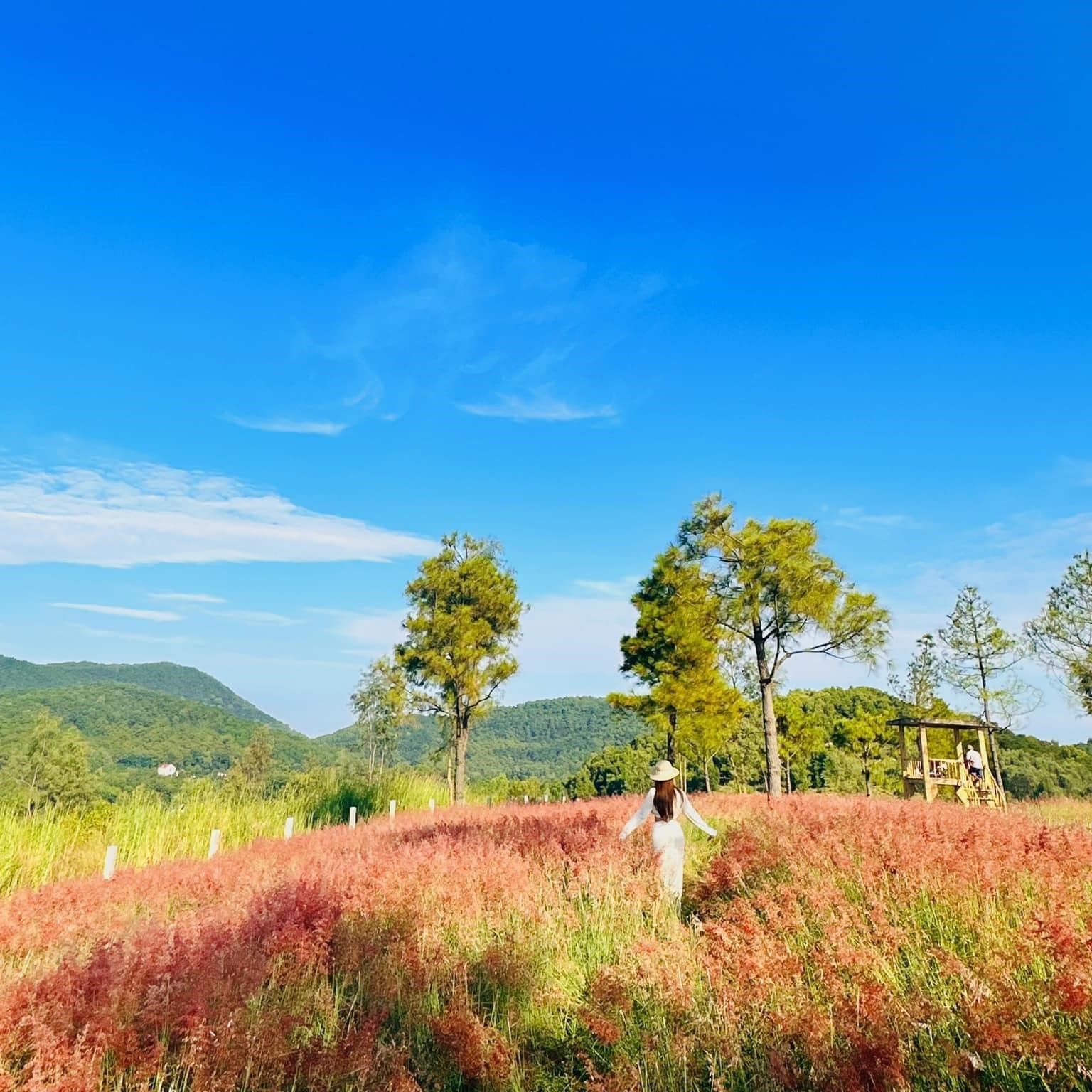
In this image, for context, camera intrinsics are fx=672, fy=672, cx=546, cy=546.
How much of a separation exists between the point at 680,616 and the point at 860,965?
775 inches

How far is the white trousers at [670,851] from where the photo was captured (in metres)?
6.91

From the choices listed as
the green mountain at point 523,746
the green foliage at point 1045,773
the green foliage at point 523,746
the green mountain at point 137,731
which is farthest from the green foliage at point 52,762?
the green mountain at point 523,746

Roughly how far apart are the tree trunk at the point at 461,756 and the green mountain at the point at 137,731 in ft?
148

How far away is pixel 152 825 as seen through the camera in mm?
13156

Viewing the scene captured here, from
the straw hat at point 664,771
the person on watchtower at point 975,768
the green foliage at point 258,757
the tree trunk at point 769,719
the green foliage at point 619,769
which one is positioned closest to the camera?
the straw hat at point 664,771

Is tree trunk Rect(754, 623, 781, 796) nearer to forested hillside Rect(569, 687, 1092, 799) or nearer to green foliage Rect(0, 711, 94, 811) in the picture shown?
forested hillside Rect(569, 687, 1092, 799)

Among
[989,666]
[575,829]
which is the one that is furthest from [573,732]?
[575,829]

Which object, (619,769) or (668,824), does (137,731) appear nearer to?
(619,769)

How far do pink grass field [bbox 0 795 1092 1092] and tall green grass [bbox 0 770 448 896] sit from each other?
10.5ft

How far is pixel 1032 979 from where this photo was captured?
11.5 ft

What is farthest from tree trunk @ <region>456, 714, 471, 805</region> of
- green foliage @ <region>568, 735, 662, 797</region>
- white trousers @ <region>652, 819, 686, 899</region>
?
green foliage @ <region>568, 735, 662, 797</region>

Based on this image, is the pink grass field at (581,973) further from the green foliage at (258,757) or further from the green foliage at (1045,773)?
the green foliage at (258,757)

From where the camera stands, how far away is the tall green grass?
10.2m

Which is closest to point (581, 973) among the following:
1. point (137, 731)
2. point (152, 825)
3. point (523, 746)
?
point (152, 825)
